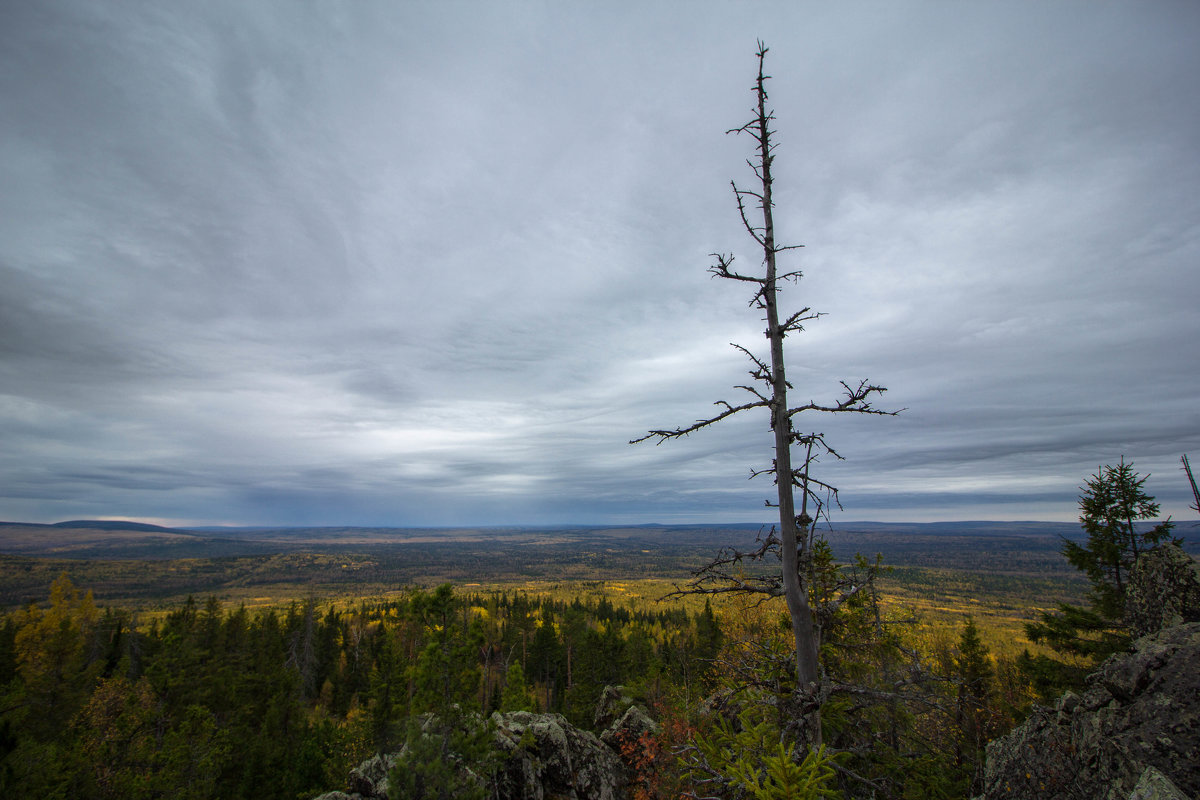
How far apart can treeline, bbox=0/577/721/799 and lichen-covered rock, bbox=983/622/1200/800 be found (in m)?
5.95

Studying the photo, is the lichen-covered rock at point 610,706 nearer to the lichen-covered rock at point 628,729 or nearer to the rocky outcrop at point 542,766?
the lichen-covered rock at point 628,729

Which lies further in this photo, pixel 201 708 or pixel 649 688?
pixel 649 688

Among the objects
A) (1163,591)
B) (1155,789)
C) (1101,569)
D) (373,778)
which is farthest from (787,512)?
(373,778)

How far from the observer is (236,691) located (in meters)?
39.3

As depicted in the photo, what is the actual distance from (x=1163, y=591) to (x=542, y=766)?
95.6ft

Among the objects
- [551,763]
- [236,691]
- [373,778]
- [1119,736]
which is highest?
[1119,736]

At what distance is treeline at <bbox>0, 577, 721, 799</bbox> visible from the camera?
23.6 metres

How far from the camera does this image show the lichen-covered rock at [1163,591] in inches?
394

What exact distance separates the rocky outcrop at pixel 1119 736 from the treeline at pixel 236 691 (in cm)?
584

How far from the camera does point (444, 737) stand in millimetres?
22609

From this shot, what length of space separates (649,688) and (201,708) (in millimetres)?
31190

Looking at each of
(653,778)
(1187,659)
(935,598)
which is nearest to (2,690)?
(653,778)

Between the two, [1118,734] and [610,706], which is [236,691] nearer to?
[610,706]

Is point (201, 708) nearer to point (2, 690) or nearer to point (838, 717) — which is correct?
point (2, 690)
